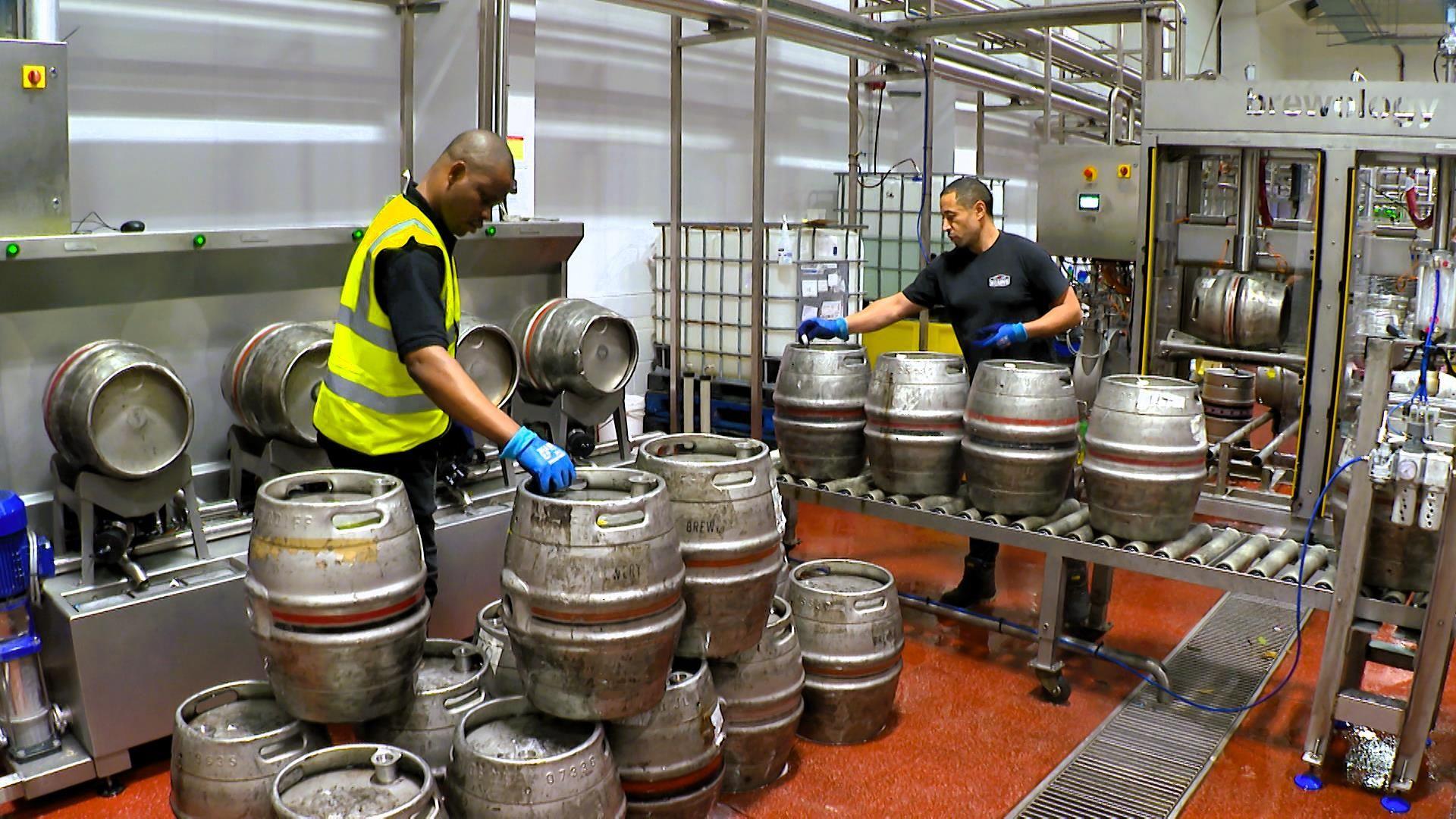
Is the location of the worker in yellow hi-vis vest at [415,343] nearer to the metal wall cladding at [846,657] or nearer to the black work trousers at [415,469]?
the black work trousers at [415,469]

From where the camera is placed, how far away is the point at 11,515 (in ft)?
10.2

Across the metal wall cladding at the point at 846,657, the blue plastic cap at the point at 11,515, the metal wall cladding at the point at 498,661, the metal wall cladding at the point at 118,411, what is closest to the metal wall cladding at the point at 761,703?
the metal wall cladding at the point at 846,657

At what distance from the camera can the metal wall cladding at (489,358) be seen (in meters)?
4.30

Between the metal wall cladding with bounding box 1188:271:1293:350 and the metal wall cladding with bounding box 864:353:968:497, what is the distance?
1523mm

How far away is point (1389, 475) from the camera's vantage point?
3.15m

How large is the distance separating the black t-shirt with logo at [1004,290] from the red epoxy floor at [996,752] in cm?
110

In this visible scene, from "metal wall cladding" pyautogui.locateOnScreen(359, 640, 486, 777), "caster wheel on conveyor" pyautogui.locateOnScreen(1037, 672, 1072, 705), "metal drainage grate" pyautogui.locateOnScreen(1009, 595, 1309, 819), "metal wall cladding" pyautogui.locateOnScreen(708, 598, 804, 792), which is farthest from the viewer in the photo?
"caster wheel on conveyor" pyautogui.locateOnScreen(1037, 672, 1072, 705)

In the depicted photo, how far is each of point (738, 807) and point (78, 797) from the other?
181cm

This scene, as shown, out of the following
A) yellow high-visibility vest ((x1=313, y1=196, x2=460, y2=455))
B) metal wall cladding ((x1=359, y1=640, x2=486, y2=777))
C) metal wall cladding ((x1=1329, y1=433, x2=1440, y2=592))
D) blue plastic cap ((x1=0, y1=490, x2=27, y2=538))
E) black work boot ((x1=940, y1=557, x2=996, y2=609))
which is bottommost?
black work boot ((x1=940, y1=557, x2=996, y2=609))

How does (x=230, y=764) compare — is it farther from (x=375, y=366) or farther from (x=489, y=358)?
(x=489, y=358)

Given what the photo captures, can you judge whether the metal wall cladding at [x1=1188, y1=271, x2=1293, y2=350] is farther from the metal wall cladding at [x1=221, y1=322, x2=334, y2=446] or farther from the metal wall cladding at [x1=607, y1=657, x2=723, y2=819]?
the metal wall cladding at [x1=221, y1=322, x2=334, y2=446]

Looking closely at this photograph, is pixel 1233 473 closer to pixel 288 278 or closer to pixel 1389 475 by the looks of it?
pixel 1389 475

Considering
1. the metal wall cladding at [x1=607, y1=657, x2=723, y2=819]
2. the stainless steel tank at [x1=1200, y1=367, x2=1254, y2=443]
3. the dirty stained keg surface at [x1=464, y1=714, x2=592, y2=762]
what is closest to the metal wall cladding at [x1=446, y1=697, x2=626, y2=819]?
the dirty stained keg surface at [x1=464, y1=714, x2=592, y2=762]

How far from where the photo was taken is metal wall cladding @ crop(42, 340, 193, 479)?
10.9ft
